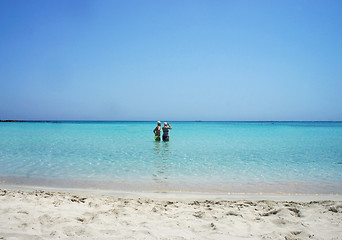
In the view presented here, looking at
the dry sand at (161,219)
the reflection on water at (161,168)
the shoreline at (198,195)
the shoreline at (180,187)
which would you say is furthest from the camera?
the reflection on water at (161,168)

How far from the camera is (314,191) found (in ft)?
20.0

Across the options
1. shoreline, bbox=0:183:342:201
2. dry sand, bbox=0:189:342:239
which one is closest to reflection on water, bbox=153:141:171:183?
shoreline, bbox=0:183:342:201

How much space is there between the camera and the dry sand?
325cm

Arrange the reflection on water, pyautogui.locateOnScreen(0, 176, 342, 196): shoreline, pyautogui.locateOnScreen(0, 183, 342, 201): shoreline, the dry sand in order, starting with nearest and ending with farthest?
the dry sand, pyautogui.locateOnScreen(0, 183, 342, 201): shoreline, pyautogui.locateOnScreen(0, 176, 342, 196): shoreline, the reflection on water

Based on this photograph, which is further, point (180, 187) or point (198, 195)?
point (180, 187)

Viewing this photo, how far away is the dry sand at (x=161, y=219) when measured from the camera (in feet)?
10.7

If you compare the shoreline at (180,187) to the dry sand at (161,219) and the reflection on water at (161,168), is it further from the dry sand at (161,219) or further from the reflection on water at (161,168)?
the dry sand at (161,219)

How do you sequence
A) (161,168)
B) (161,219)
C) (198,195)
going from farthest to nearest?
(161,168), (198,195), (161,219)

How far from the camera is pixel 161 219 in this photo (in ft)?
12.5

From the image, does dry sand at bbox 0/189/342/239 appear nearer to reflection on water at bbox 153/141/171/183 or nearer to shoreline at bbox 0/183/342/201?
shoreline at bbox 0/183/342/201

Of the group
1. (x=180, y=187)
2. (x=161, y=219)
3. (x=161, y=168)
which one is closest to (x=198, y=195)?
(x=180, y=187)

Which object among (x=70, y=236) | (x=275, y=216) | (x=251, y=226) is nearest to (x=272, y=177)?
(x=275, y=216)

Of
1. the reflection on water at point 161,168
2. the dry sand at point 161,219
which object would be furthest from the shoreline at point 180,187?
the dry sand at point 161,219

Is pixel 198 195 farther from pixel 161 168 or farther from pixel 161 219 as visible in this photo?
pixel 161 168
